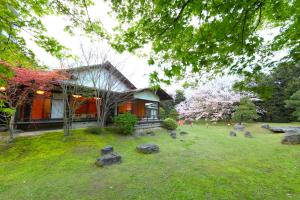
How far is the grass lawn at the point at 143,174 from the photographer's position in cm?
390

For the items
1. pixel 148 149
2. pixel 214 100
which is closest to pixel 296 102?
pixel 214 100

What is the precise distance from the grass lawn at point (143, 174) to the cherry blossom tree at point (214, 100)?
15445mm

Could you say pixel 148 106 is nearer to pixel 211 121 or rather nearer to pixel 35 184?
pixel 211 121

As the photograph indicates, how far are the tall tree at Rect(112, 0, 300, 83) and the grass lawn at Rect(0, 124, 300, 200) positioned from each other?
3027 millimetres

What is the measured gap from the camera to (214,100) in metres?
22.5

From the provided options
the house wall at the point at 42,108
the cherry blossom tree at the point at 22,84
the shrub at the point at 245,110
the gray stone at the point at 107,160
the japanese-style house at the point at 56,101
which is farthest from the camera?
the shrub at the point at 245,110

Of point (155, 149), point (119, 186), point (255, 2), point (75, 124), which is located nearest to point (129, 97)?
point (75, 124)

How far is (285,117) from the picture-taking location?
23.4m

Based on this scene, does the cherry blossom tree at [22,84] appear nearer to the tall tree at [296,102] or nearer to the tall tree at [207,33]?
the tall tree at [207,33]

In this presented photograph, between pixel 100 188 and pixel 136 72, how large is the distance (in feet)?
29.5

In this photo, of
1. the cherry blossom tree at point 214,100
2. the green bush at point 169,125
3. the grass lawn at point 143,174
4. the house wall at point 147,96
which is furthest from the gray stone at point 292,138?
the cherry blossom tree at point 214,100

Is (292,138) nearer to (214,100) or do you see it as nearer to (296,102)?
(296,102)

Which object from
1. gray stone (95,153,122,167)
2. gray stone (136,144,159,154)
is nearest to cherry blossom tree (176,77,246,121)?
gray stone (136,144,159,154)

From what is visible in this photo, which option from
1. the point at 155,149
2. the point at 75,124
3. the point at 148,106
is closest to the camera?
the point at 155,149
